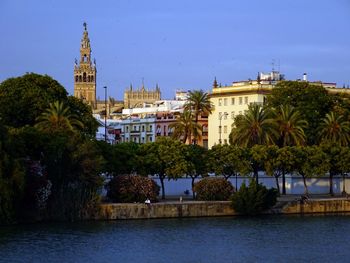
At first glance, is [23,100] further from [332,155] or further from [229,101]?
[229,101]

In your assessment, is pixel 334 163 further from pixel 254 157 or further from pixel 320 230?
pixel 320 230

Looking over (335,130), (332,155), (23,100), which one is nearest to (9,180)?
(23,100)

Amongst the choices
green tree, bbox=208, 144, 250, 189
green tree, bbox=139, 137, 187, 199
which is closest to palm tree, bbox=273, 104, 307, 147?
green tree, bbox=208, 144, 250, 189

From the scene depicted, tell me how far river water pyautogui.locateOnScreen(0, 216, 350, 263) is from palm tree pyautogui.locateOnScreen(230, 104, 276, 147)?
70.3 ft

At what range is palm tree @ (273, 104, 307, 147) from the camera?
97875 millimetres

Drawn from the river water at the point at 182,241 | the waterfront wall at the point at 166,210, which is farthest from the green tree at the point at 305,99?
the river water at the point at 182,241

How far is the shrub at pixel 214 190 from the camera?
81375 millimetres

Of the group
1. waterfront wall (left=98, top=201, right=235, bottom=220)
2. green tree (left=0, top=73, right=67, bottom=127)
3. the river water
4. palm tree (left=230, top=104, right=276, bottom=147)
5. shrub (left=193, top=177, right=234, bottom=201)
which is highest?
green tree (left=0, top=73, right=67, bottom=127)

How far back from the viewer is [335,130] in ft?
331

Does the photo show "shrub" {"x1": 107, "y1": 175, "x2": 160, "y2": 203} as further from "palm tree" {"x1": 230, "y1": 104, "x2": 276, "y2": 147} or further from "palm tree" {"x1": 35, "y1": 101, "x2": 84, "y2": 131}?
"palm tree" {"x1": 230, "y1": 104, "x2": 276, "y2": 147}

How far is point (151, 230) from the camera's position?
6819 centimetres

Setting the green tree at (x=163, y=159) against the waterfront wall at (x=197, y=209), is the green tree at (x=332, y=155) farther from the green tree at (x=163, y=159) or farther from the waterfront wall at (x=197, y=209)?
the green tree at (x=163, y=159)

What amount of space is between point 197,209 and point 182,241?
52.2 feet

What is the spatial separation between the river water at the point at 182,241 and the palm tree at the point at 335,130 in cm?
2493
